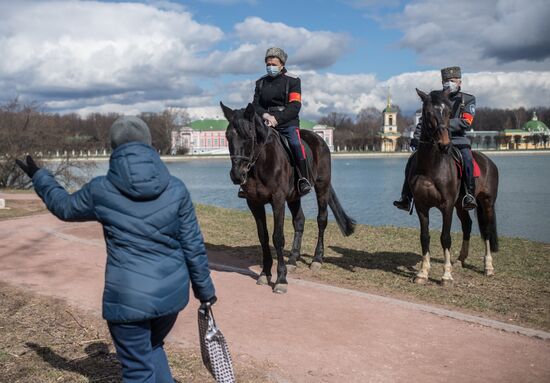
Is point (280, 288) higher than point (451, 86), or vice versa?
point (451, 86)

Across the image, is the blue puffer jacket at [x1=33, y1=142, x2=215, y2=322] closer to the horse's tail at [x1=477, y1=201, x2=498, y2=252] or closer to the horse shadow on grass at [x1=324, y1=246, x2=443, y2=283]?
the horse shadow on grass at [x1=324, y1=246, x2=443, y2=283]

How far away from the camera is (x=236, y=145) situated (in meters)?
7.36

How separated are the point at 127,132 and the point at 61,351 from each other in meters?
2.86

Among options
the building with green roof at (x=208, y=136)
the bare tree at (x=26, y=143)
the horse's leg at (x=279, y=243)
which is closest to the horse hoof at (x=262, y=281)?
the horse's leg at (x=279, y=243)

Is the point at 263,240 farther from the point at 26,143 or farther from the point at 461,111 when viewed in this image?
the point at 26,143

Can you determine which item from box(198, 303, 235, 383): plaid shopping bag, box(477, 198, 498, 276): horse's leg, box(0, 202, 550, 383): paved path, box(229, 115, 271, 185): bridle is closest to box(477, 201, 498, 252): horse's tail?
box(477, 198, 498, 276): horse's leg

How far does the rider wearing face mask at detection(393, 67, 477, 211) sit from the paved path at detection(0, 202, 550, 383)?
2755 mm

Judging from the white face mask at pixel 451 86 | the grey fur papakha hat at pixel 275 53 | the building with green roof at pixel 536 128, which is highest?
the building with green roof at pixel 536 128

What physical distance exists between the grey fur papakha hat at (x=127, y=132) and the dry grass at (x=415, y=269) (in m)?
4.88

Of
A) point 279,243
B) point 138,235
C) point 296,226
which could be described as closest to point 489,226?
point 296,226

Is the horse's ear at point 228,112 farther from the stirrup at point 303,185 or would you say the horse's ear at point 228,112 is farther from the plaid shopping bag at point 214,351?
the plaid shopping bag at point 214,351

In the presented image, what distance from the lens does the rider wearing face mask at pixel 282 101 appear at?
824 cm

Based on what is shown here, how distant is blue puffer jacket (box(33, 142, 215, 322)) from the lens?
3.44 metres

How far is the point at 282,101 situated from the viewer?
27.8 feet
